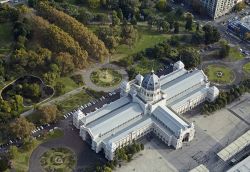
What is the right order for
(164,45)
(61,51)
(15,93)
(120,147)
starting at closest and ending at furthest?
(120,147)
(15,93)
(61,51)
(164,45)

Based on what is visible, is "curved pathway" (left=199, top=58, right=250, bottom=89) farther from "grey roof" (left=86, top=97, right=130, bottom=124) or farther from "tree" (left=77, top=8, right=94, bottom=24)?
"tree" (left=77, top=8, right=94, bottom=24)

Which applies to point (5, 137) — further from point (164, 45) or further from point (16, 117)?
point (164, 45)

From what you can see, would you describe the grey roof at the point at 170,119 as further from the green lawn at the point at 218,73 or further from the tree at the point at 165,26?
the tree at the point at 165,26

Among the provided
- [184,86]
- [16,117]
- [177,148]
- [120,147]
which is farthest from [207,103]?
[16,117]

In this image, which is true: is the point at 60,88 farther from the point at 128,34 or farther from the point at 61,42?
the point at 128,34

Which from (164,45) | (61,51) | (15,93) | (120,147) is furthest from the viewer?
(164,45)

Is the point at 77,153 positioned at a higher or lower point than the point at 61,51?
lower

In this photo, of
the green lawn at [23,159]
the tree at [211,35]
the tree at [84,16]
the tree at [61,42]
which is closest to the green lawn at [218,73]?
the tree at [211,35]
